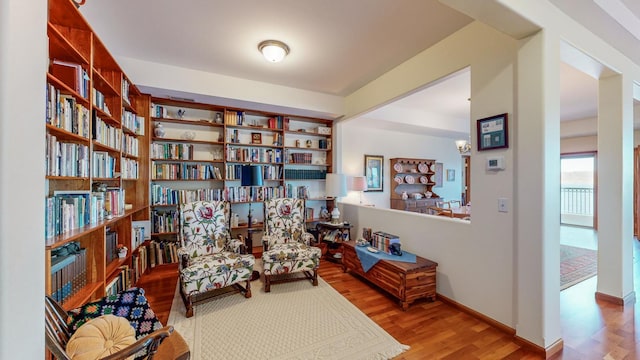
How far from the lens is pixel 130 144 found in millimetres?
3053

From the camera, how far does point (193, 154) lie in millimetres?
3865

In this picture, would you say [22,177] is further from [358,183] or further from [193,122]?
[358,183]

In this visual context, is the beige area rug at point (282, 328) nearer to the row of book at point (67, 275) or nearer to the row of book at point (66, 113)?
the row of book at point (67, 275)

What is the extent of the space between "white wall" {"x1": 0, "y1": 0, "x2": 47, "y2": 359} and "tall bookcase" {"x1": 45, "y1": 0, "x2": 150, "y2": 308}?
27.3 inches

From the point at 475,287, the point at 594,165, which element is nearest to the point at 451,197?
the point at 594,165

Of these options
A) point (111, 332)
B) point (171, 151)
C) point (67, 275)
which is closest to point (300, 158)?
point (171, 151)

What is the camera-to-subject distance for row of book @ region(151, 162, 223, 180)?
3576mm

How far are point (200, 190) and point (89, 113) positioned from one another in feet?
6.46

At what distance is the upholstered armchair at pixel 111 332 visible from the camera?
108 cm

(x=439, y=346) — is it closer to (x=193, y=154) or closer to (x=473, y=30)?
(x=473, y=30)

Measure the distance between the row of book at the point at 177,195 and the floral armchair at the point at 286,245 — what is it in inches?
42.4

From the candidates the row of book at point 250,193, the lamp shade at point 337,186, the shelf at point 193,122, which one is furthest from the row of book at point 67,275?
the lamp shade at point 337,186

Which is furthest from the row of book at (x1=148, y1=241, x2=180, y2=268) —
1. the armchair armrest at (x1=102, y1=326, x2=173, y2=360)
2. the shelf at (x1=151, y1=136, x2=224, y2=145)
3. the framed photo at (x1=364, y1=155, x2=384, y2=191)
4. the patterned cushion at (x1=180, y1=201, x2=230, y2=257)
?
the framed photo at (x1=364, y1=155, x2=384, y2=191)

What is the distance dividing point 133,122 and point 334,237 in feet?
10.1
